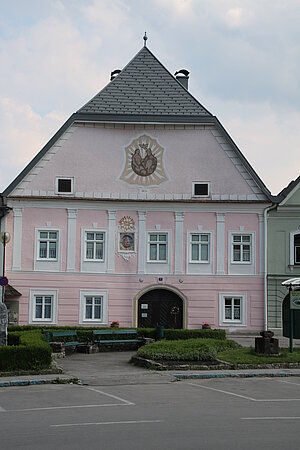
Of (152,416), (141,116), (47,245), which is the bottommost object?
(152,416)

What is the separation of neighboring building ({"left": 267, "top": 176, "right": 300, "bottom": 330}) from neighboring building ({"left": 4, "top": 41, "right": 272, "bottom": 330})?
546 mm

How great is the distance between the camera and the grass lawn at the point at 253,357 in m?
20.8

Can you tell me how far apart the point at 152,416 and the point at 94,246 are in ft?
77.0

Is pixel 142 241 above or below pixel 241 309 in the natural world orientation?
above

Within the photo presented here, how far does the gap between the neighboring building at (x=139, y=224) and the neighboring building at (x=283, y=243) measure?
55cm

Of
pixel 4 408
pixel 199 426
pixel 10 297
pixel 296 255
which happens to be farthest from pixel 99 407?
pixel 296 255

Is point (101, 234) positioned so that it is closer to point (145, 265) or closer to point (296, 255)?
point (145, 265)

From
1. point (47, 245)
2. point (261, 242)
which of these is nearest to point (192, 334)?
point (261, 242)

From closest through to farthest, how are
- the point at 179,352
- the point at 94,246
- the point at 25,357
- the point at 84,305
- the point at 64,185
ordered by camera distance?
the point at 25,357 < the point at 179,352 < the point at 84,305 < the point at 94,246 < the point at 64,185

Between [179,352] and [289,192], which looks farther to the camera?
[289,192]

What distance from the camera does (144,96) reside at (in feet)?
118

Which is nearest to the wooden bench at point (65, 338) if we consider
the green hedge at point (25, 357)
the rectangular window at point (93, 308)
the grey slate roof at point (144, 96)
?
the green hedge at point (25, 357)

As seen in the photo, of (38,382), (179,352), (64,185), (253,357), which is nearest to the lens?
(38,382)

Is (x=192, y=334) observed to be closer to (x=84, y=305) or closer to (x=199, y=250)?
(x=199, y=250)
